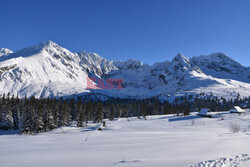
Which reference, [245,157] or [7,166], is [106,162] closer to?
[7,166]

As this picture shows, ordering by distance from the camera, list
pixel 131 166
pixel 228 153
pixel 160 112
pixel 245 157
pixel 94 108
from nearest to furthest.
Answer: pixel 131 166 < pixel 245 157 < pixel 228 153 < pixel 94 108 < pixel 160 112

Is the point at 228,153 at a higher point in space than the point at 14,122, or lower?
higher

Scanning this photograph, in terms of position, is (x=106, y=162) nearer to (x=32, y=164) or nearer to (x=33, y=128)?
(x=32, y=164)

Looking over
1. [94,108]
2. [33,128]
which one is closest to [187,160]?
[33,128]

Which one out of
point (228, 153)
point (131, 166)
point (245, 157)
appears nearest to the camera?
point (131, 166)

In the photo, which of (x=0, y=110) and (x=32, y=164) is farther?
(x=0, y=110)

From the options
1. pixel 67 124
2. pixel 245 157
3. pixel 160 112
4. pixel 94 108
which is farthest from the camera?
pixel 160 112

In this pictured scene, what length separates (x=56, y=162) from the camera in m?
9.66

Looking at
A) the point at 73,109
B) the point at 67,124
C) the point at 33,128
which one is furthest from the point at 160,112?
the point at 33,128

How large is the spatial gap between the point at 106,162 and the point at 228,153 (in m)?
8.42

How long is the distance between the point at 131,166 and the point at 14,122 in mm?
72411

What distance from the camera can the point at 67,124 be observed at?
198 ft

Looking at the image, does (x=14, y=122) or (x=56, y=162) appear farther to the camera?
(x=14, y=122)

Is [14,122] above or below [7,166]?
below
